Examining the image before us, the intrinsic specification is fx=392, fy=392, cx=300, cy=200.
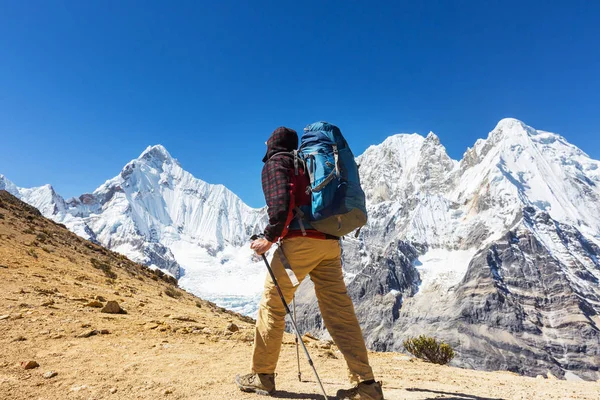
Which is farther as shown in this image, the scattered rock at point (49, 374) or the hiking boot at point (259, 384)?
Result: the scattered rock at point (49, 374)

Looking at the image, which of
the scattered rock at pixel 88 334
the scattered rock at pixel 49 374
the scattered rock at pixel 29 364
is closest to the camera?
the scattered rock at pixel 49 374

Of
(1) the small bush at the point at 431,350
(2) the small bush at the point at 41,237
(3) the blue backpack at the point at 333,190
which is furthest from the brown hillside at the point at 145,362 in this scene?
(2) the small bush at the point at 41,237

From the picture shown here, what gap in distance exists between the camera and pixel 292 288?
4129 millimetres

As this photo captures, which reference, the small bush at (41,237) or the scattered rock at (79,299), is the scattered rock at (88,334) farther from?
the small bush at (41,237)

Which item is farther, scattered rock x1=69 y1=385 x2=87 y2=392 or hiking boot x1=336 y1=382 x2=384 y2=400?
scattered rock x1=69 y1=385 x2=87 y2=392

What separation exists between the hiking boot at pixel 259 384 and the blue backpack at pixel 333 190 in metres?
1.67

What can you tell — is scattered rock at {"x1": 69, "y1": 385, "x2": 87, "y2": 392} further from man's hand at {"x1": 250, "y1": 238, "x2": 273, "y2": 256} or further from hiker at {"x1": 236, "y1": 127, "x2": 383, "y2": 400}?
man's hand at {"x1": 250, "y1": 238, "x2": 273, "y2": 256}

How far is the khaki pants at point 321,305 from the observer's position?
3967 mm

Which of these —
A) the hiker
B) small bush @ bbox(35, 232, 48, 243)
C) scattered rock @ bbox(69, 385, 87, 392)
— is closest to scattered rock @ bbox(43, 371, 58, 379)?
scattered rock @ bbox(69, 385, 87, 392)

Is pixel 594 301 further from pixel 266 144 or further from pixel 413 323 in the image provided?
pixel 266 144

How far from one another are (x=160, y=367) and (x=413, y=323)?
199748 millimetres

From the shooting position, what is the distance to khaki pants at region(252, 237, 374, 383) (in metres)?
3.97

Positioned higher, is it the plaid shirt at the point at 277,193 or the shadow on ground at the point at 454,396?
the plaid shirt at the point at 277,193

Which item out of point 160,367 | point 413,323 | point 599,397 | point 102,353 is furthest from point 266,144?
point 413,323
